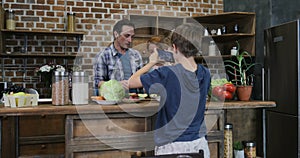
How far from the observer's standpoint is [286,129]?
12.8ft

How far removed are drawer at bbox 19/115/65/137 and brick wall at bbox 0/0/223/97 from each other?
1335mm

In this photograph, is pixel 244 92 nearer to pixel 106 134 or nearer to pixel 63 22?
pixel 106 134

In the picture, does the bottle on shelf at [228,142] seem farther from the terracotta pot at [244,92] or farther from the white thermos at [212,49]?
the white thermos at [212,49]

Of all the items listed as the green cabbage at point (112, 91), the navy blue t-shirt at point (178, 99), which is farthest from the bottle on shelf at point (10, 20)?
the navy blue t-shirt at point (178, 99)

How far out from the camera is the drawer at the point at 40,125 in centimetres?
311

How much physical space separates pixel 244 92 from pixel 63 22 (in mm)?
2664

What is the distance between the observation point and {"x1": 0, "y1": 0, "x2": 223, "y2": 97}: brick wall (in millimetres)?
4465

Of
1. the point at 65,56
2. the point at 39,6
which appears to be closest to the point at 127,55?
the point at 65,56

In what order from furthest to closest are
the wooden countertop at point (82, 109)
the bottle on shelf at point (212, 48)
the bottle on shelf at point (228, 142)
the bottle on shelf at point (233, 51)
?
the bottle on shelf at point (212, 48), the bottle on shelf at point (233, 51), the bottle on shelf at point (228, 142), the wooden countertop at point (82, 109)

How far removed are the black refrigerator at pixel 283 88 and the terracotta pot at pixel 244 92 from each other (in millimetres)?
1002

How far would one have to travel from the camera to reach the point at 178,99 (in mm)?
2076

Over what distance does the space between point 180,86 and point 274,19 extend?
9.74ft

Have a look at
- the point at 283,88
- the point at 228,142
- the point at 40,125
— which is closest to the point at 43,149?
the point at 40,125

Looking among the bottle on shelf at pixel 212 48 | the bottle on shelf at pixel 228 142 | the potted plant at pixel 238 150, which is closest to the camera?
the bottle on shelf at pixel 228 142
